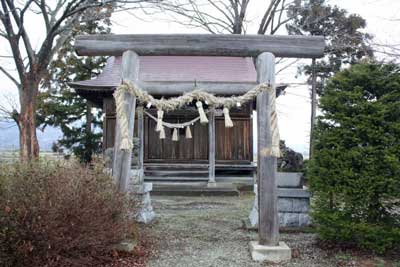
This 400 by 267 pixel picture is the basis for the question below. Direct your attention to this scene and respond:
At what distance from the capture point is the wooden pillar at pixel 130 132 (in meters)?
5.88

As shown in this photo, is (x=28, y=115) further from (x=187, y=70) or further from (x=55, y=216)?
(x=55, y=216)

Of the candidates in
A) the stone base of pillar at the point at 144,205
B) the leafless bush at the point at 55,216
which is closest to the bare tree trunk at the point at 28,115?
the stone base of pillar at the point at 144,205

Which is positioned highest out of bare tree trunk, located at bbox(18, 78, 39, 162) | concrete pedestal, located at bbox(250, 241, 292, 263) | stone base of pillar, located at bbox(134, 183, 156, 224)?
bare tree trunk, located at bbox(18, 78, 39, 162)

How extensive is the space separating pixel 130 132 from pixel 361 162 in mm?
3286

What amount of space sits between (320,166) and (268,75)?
152cm

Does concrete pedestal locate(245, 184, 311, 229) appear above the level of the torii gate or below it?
below

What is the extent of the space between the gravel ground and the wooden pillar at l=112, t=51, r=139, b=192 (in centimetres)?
124

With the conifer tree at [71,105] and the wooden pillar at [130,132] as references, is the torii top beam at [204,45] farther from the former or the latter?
the conifer tree at [71,105]

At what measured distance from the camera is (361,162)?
532 cm

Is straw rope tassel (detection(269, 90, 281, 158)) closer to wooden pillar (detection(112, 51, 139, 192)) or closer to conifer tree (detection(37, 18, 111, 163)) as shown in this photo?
wooden pillar (detection(112, 51, 139, 192))

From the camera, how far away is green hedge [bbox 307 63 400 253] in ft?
17.2

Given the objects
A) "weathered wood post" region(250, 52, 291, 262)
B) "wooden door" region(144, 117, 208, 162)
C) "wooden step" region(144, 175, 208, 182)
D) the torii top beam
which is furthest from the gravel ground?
"wooden door" region(144, 117, 208, 162)

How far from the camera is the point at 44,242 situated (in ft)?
13.2

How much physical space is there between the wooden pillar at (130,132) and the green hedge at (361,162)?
9.03 ft
